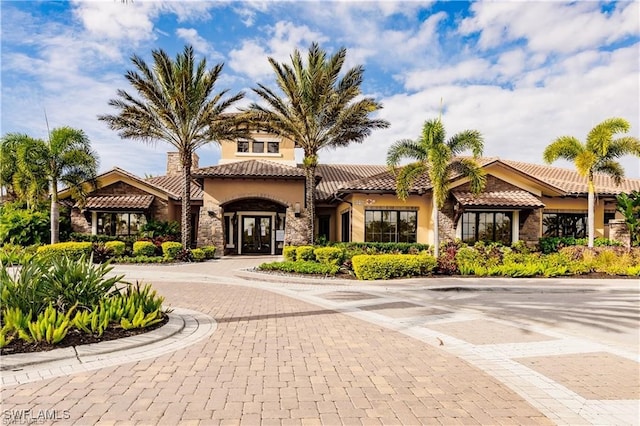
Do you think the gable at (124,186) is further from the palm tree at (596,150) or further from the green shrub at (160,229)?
the palm tree at (596,150)

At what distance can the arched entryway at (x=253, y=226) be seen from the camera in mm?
26094

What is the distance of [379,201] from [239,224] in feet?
32.4

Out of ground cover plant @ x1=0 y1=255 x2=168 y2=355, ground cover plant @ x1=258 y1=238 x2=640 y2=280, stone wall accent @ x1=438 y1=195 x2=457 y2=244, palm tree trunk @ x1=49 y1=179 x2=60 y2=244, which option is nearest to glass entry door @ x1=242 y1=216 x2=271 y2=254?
ground cover plant @ x1=258 y1=238 x2=640 y2=280

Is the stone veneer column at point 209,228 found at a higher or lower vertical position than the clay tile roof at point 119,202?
lower

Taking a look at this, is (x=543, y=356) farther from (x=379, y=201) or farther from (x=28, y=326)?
(x=379, y=201)

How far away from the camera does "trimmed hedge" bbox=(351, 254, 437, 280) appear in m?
14.4

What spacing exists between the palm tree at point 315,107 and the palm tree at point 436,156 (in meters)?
3.12

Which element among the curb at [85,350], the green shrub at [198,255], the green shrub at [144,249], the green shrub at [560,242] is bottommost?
the curb at [85,350]

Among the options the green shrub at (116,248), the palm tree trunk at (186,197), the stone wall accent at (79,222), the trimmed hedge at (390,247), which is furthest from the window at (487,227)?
the stone wall accent at (79,222)

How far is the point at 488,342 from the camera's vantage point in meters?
6.61

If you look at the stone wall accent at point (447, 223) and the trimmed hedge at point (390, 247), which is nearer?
A: the trimmed hedge at point (390, 247)

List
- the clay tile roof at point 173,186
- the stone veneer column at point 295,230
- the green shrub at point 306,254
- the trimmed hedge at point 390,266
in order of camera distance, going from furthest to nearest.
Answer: the clay tile roof at point 173,186 < the stone veneer column at point 295,230 < the green shrub at point 306,254 < the trimmed hedge at point 390,266

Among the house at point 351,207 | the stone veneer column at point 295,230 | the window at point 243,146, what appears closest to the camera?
the house at point 351,207

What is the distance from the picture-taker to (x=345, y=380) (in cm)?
482
